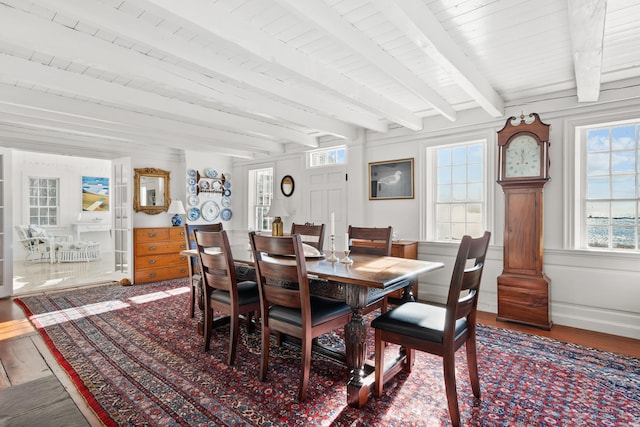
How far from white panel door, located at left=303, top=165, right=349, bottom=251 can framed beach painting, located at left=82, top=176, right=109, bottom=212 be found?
22.6ft

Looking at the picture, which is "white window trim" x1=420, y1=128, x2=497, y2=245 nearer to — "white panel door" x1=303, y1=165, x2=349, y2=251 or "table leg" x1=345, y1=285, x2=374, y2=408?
"white panel door" x1=303, y1=165, x2=349, y2=251

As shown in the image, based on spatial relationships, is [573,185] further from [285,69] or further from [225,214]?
[225,214]

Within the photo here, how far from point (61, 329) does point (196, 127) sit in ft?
9.41

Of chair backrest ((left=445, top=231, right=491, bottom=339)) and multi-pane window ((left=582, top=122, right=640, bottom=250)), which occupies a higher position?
multi-pane window ((left=582, top=122, right=640, bottom=250))

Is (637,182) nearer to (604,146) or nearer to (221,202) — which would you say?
(604,146)

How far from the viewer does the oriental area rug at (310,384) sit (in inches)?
76.9

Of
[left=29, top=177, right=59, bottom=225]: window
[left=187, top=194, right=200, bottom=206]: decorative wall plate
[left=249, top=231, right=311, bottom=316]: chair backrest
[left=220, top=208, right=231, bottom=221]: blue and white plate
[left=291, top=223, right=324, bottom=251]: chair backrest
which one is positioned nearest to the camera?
[left=249, top=231, right=311, bottom=316]: chair backrest

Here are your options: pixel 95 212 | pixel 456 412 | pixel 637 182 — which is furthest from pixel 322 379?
pixel 95 212

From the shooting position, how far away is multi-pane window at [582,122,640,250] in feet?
11.1

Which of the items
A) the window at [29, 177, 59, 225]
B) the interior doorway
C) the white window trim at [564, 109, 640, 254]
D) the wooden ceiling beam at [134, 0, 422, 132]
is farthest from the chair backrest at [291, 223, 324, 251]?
the window at [29, 177, 59, 225]

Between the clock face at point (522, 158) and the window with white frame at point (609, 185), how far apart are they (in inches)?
18.5

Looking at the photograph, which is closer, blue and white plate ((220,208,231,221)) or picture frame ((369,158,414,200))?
picture frame ((369,158,414,200))

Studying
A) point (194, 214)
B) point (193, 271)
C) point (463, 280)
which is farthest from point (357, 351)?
point (194, 214)

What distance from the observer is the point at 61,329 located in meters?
3.38
